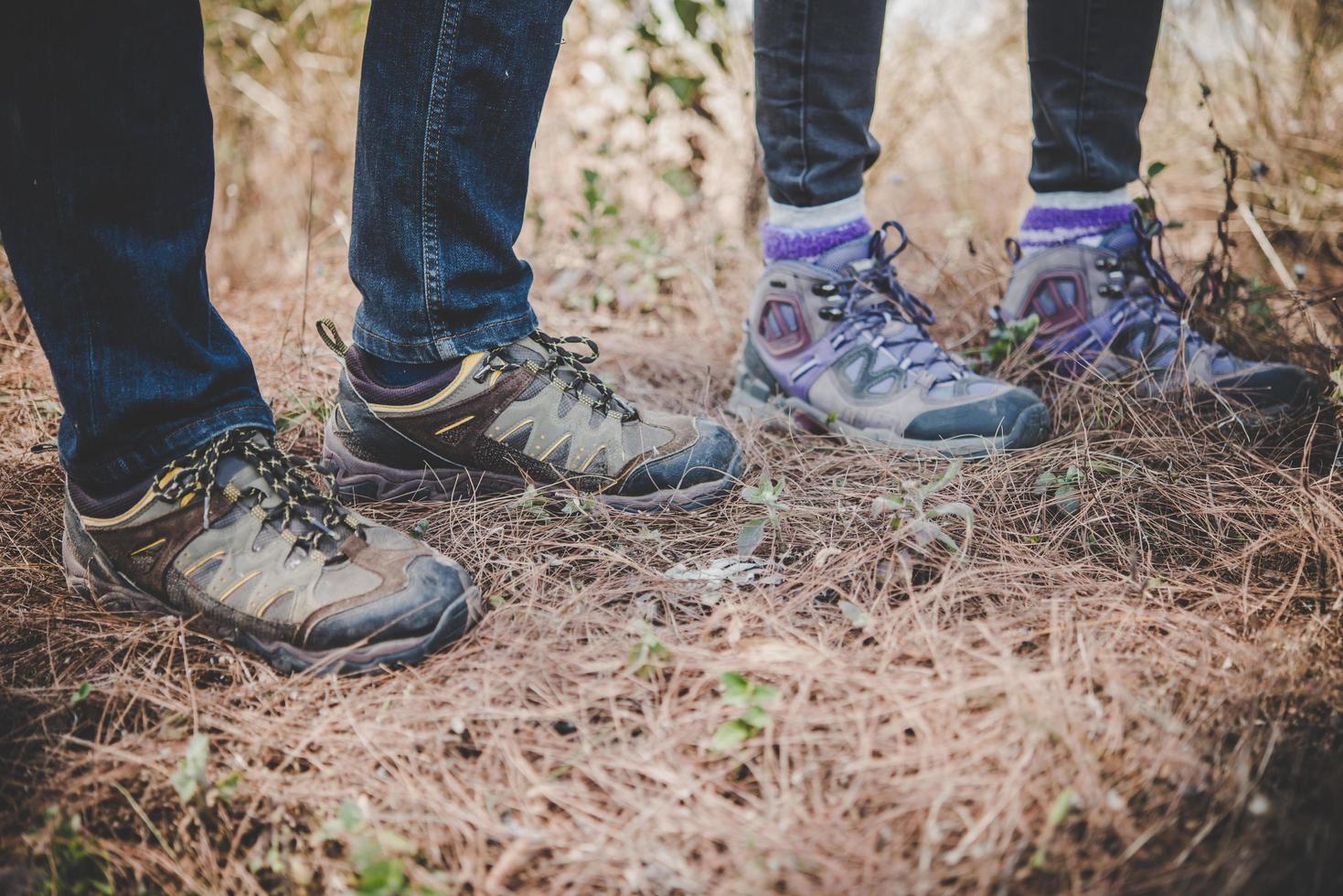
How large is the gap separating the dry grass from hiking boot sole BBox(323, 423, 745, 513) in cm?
4

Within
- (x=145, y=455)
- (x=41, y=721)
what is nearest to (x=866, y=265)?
(x=145, y=455)

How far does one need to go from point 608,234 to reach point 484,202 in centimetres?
173

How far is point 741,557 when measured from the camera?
3.92 ft

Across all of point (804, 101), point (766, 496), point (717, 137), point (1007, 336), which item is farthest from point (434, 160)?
point (717, 137)

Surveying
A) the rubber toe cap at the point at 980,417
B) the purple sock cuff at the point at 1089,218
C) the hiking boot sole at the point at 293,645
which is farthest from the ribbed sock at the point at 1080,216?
the hiking boot sole at the point at 293,645

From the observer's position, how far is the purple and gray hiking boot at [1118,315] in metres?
1.60

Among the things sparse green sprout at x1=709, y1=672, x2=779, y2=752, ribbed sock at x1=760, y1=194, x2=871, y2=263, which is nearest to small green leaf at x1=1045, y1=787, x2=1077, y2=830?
sparse green sprout at x1=709, y1=672, x2=779, y2=752

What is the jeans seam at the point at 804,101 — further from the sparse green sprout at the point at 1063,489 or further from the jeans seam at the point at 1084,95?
the sparse green sprout at the point at 1063,489

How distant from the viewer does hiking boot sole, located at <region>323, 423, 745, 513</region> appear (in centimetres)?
136

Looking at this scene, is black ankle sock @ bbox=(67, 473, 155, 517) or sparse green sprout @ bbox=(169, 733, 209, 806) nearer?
sparse green sprout @ bbox=(169, 733, 209, 806)

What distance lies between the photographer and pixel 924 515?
3.79 ft

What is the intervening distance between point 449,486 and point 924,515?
0.81 metres

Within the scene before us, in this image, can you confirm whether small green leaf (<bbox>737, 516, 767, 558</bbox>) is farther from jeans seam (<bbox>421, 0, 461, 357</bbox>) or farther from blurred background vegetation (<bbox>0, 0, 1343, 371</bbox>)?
blurred background vegetation (<bbox>0, 0, 1343, 371</bbox>)

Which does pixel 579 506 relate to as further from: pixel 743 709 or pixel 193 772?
pixel 193 772
